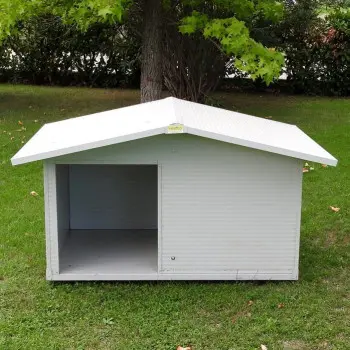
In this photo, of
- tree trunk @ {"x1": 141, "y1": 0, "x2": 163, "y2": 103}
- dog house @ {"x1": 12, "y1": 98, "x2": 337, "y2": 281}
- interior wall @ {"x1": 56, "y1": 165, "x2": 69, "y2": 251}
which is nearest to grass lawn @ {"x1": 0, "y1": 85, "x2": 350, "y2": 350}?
dog house @ {"x1": 12, "y1": 98, "x2": 337, "y2": 281}

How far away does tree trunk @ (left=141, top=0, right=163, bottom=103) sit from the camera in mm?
8989

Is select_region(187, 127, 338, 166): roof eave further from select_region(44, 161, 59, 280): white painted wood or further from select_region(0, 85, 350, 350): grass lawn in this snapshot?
select_region(44, 161, 59, 280): white painted wood

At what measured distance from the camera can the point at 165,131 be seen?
3961mm

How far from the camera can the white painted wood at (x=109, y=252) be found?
4.44 meters

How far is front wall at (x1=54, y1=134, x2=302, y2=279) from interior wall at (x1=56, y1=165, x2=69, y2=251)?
0.70 meters

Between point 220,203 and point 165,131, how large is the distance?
2.24 feet

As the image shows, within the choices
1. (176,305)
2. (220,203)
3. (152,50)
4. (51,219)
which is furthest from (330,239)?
(152,50)

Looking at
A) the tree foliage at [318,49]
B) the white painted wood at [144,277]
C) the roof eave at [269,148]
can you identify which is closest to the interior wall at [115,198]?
the white painted wood at [144,277]

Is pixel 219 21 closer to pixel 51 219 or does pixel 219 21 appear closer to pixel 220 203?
pixel 220 203

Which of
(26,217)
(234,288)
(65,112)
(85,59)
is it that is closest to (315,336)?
(234,288)

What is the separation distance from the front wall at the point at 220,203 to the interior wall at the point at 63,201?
27.4 inches

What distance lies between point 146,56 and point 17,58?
6.59 meters

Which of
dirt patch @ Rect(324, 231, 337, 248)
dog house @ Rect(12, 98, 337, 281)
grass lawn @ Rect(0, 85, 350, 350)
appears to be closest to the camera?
grass lawn @ Rect(0, 85, 350, 350)

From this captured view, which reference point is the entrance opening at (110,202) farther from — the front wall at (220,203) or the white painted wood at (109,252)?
the front wall at (220,203)
